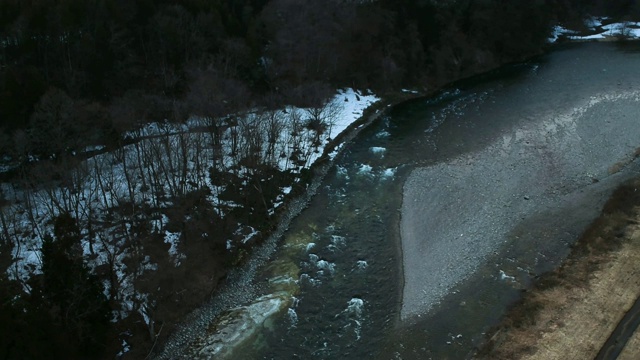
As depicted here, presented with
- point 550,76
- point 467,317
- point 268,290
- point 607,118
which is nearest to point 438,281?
point 467,317

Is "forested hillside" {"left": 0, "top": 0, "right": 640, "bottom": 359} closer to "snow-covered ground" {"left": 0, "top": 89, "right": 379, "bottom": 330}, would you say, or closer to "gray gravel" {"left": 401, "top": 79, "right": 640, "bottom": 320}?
"snow-covered ground" {"left": 0, "top": 89, "right": 379, "bottom": 330}

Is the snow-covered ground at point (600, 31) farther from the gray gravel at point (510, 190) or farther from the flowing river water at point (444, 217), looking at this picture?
the gray gravel at point (510, 190)

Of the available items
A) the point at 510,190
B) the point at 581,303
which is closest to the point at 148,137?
the point at 510,190

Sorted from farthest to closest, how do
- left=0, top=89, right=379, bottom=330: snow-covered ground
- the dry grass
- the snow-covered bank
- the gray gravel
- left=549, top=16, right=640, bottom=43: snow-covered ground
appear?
left=549, top=16, right=640, bottom=43: snow-covered ground, the gray gravel, left=0, top=89, right=379, bottom=330: snow-covered ground, the snow-covered bank, the dry grass

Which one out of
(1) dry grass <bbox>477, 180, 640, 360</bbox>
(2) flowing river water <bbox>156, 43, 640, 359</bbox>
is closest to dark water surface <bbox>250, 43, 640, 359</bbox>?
(2) flowing river water <bbox>156, 43, 640, 359</bbox>

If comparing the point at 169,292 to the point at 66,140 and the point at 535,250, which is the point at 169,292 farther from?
the point at 535,250

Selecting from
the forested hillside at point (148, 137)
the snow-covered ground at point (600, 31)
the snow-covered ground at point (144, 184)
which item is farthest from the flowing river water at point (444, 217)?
the snow-covered ground at point (600, 31)
